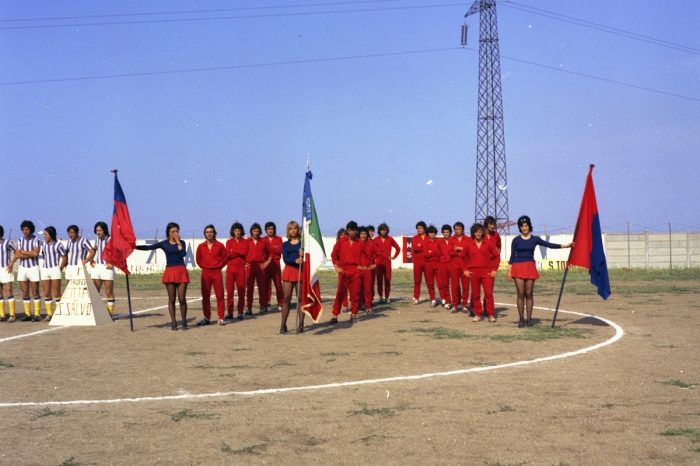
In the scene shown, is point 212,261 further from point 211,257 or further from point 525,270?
point 525,270

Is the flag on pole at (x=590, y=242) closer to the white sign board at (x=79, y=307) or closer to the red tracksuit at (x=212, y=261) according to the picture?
the red tracksuit at (x=212, y=261)

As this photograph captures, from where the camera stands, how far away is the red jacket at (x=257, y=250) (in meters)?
17.4

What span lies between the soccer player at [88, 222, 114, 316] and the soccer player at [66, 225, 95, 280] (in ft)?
0.70

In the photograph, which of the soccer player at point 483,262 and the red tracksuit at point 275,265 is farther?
the red tracksuit at point 275,265

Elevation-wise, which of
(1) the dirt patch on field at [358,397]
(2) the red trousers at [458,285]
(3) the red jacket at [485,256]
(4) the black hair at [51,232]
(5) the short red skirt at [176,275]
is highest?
(4) the black hair at [51,232]

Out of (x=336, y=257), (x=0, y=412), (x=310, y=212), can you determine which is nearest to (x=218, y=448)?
(x=0, y=412)

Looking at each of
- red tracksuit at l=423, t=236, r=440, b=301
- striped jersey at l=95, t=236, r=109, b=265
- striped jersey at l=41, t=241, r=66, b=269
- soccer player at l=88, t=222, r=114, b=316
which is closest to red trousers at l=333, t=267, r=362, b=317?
red tracksuit at l=423, t=236, r=440, b=301

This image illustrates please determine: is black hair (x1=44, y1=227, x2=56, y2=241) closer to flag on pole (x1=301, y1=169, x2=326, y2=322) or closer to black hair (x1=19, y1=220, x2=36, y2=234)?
black hair (x1=19, y1=220, x2=36, y2=234)

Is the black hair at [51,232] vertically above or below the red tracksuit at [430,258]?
above

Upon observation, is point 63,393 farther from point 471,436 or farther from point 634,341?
point 634,341

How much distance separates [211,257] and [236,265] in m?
1.79

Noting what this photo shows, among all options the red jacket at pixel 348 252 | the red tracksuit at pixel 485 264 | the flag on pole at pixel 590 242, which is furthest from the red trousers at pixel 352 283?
the flag on pole at pixel 590 242

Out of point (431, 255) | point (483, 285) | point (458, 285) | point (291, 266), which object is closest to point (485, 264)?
point (483, 285)

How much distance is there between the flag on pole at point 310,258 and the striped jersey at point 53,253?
20.7 feet
